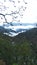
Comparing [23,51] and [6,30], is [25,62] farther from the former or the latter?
[6,30]

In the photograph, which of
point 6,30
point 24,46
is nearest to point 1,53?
point 24,46

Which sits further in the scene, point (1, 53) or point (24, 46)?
point (24, 46)

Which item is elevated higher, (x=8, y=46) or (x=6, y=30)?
(x=8, y=46)

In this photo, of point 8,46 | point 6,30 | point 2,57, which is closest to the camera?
point 2,57

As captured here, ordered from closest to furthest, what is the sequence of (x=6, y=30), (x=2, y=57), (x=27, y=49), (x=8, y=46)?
1. (x=2, y=57)
2. (x=8, y=46)
3. (x=27, y=49)
4. (x=6, y=30)

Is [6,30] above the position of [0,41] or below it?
below

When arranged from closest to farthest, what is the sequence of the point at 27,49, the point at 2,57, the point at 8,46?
1. the point at 2,57
2. the point at 8,46
3. the point at 27,49

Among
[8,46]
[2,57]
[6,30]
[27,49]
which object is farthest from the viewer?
[6,30]

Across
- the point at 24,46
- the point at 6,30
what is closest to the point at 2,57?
the point at 24,46

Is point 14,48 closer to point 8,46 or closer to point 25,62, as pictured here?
point 8,46
